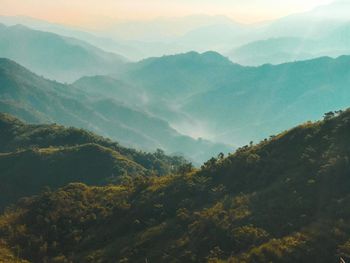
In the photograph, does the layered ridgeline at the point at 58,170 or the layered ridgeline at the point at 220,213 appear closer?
the layered ridgeline at the point at 220,213

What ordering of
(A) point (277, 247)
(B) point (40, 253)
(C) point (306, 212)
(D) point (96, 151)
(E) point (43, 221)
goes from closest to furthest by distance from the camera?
1. (A) point (277, 247)
2. (C) point (306, 212)
3. (B) point (40, 253)
4. (E) point (43, 221)
5. (D) point (96, 151)

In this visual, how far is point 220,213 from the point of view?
3137 inches

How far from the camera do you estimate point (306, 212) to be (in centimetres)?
7206

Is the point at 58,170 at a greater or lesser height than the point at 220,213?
greater

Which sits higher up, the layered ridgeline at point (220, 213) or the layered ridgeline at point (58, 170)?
the layered ridgeline at point (58, 170)

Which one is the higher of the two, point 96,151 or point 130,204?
point 96,151

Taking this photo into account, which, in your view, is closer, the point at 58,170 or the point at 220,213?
the point at 220,213

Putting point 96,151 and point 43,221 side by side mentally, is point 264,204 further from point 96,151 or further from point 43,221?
point 96,151

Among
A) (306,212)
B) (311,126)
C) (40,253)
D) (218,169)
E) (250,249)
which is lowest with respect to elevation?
(40,253)

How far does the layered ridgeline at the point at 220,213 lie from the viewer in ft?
223

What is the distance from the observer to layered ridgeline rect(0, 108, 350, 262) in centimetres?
6806

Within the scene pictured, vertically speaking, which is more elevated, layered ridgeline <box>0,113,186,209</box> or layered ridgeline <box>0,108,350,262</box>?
layered ridgeline <box>0,113,186,209</box>

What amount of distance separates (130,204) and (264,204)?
30601mm

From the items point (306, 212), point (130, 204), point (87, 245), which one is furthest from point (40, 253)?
point (306, 212)
